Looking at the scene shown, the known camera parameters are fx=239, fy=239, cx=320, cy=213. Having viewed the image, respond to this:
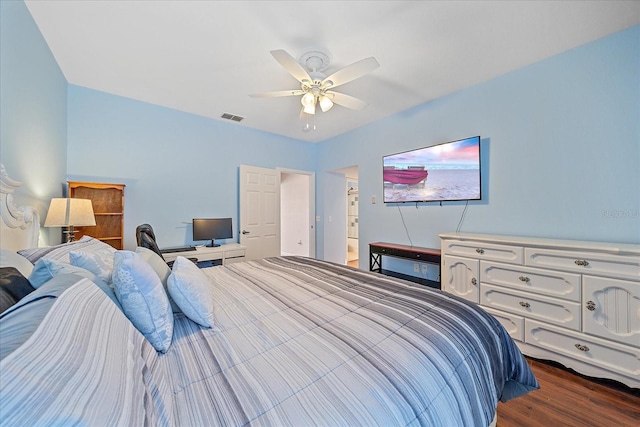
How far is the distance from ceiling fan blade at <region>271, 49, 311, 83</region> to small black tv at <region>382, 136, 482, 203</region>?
1879mm

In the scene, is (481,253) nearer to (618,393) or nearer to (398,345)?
(618,393)

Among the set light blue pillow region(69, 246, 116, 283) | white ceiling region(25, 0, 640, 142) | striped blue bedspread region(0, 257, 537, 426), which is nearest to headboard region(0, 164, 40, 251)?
light blue pillow region(69, 246, 116, 283)

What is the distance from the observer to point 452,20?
179cm

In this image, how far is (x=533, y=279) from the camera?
204 centimetres

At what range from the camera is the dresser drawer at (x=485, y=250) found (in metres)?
2.13

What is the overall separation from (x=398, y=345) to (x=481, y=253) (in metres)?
1.93

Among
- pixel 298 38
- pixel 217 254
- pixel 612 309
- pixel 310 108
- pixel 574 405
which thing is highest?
pixel 298 38

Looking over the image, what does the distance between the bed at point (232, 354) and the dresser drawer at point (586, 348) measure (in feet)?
3.28

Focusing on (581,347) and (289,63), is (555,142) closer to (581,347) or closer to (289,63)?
(581,347)

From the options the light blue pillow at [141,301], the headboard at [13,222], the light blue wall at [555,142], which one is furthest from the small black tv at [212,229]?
the light blue wall at [555,142]

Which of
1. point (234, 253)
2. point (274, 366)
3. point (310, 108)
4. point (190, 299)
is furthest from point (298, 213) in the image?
point (274, 366)

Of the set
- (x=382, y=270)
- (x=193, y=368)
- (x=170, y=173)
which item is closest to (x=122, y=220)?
(x=170, y=173)

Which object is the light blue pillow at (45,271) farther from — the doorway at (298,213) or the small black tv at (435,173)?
the doorway at (298,213)

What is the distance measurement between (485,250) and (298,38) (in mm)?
2545
